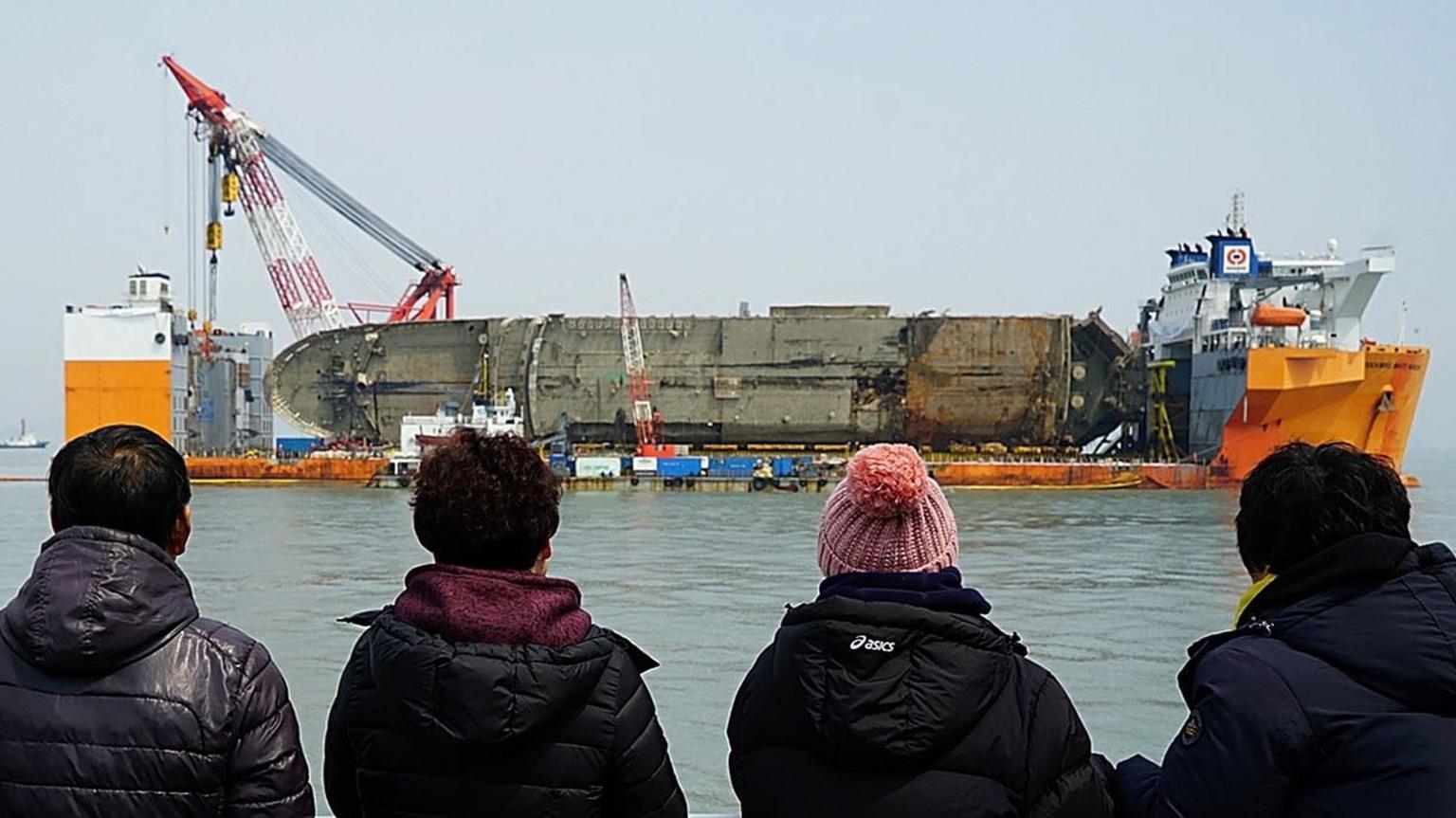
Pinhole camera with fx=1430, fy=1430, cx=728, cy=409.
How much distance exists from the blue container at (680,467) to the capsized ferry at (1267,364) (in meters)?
14.6

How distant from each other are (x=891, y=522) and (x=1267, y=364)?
38146 mm

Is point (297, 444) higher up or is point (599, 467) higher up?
point (297, 444)

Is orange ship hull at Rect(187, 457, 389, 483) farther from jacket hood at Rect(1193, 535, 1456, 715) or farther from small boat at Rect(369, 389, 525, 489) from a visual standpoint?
jacket hood at Rect(1193, 535, 1456, 715)

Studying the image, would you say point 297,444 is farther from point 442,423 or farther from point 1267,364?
point 1267,364

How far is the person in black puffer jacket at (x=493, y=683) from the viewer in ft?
6.63

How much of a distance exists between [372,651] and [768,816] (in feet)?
2.09

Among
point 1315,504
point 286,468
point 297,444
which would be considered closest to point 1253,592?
point 1315,504

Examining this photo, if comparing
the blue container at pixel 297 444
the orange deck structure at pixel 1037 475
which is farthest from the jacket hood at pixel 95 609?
the blue container at pixel 297 444

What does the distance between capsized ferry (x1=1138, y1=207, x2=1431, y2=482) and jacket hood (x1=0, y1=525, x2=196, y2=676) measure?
38.4m

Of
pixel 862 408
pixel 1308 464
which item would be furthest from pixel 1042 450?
pixel 1308 464

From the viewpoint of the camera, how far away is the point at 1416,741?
1880 mm

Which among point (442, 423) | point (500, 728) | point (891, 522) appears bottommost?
point (442, 423)

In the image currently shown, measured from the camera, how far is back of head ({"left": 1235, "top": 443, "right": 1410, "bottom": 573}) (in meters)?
2.07

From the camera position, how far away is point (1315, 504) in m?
2.09
